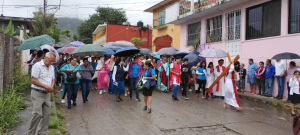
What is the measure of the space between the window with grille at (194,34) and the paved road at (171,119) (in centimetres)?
823

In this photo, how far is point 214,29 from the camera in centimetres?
1482

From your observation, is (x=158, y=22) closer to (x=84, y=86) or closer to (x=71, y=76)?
(x=84, y=86)

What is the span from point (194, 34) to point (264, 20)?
19.0 feet

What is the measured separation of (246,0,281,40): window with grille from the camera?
426 inches

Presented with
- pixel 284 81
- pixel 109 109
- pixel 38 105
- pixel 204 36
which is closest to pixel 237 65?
pixel 284 81

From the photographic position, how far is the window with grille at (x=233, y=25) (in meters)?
12.9

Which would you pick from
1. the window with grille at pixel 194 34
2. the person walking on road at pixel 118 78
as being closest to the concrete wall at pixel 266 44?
the window with grille at pixel 194 34

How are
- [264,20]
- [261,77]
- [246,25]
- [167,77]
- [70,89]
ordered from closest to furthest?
[70,89], [261,77], [264,20], [167,77], [246,25]

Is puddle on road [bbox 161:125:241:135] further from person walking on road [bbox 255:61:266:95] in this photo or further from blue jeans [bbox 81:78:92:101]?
person walking on road [bbox 255:61:266:95]

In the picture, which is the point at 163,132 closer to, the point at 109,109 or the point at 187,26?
the point at 109,109

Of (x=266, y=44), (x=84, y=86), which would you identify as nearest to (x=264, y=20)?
(x=266, y=44)

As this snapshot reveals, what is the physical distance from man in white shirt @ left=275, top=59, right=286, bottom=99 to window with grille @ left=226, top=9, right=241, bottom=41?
329 centimetres

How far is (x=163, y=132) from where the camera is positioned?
5.46 m

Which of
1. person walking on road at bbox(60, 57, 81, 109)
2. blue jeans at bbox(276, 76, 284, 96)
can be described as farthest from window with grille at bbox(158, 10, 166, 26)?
person walking on road at bbox(60, 57, 81, 109)
